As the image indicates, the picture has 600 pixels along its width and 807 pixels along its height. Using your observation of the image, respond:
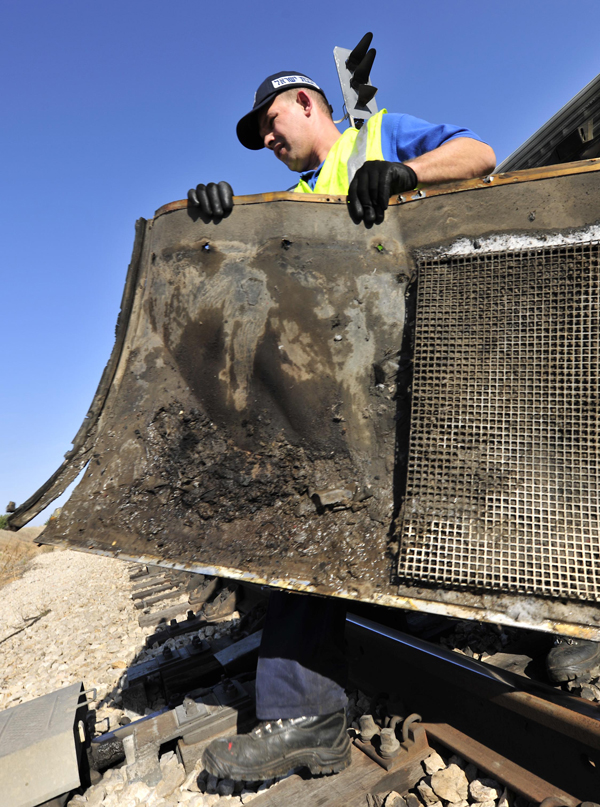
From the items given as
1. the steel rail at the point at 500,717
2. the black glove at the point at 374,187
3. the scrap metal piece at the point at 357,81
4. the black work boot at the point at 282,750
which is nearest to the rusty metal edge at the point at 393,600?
the steel rail at the point at 500,717

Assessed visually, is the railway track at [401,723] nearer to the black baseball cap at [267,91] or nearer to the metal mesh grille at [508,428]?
the metal mesh grille at [508,428]

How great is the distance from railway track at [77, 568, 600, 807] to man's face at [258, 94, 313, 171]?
2810mm

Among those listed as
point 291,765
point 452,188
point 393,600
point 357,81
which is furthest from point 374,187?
point 291,765

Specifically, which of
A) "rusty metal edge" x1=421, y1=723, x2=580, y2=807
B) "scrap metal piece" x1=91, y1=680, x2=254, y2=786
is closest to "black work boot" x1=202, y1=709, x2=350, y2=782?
→ "scrap metal piece" x1=91, y1=680, x2=254, y2=786

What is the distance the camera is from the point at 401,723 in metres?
2.08

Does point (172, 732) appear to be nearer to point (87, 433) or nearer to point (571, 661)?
point (87, 433)

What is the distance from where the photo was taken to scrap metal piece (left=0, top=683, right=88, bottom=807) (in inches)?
71.4

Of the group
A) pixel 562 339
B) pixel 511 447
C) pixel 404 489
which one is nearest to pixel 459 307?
pixel 562 339

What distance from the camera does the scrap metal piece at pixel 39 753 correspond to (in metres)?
1.81

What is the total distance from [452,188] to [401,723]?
2.21 m

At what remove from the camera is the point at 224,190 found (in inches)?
80.7

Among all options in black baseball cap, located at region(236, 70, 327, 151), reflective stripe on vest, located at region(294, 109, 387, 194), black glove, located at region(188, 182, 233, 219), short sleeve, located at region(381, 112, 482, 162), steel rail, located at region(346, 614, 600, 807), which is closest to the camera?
steel rail, located at region(346, 614, 600, 807)

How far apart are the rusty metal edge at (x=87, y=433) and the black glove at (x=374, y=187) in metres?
0.99

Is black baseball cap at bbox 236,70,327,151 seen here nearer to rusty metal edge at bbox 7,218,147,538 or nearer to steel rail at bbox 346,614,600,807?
rusty metal edge at bbox 7,218,147,538
